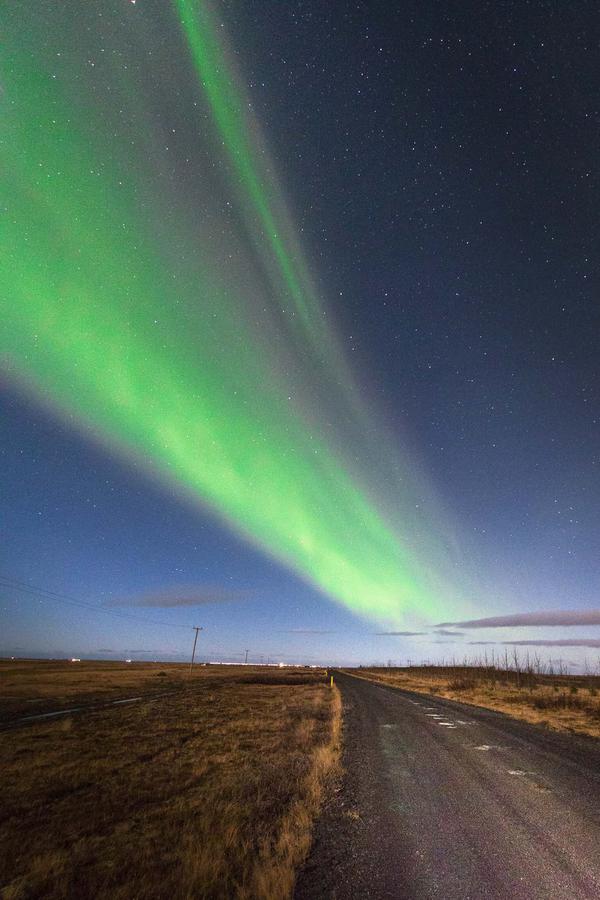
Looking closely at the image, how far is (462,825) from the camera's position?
8.42 m

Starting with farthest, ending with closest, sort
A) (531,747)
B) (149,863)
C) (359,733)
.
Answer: (359,733), (531,747), (149,863)

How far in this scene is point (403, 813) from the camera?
9250 millimetres

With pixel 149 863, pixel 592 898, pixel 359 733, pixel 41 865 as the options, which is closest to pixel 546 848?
pixel 592 898

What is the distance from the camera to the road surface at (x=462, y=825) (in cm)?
627

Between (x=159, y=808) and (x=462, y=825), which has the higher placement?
(x=462, y=825)

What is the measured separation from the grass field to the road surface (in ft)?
2.60

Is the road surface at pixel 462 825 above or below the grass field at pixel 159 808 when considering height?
above

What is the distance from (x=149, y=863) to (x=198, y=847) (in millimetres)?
915

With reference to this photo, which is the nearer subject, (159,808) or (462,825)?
(462,825)

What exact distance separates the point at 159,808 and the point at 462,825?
7455 millimetres

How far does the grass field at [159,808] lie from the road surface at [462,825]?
0.79m

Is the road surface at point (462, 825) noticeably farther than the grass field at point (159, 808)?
No

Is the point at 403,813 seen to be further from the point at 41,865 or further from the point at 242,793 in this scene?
the point at 41,865

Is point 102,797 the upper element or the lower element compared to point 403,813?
lower
